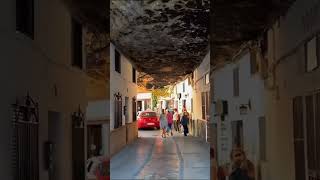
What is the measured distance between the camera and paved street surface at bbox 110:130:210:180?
3.09 m

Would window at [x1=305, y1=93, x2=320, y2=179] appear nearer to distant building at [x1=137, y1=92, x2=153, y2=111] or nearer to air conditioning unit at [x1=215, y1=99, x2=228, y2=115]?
air conditioning unit at [x1=215, y1=99, x2=228, y2=115]

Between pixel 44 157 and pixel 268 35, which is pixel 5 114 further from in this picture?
pixel 268 35

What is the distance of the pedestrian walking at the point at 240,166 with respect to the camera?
2.53 m

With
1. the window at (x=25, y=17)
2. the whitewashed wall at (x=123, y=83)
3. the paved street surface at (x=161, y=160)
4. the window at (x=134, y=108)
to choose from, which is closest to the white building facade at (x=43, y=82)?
the window at (x=25, y=17)

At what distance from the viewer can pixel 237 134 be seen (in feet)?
8.43

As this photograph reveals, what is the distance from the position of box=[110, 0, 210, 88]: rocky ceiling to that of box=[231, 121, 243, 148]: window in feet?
1.82

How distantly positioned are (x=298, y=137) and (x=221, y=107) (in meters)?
0.66

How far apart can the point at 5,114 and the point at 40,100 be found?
0.32 meters

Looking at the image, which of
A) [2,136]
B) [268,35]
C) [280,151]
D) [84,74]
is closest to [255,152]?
[280,151]

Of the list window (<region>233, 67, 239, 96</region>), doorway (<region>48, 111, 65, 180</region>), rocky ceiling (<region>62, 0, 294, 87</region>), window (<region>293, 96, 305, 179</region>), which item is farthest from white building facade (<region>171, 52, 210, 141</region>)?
doorway (<region>48, 111, 65, 180</region>)

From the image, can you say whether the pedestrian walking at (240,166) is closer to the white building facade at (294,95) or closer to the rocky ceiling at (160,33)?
the white building facade at (294,95)

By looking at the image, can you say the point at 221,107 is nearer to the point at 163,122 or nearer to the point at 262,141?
the point at 262,141

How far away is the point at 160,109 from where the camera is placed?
3854 millimetres

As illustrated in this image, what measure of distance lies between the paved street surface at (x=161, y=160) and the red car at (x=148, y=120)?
0.26 ft
